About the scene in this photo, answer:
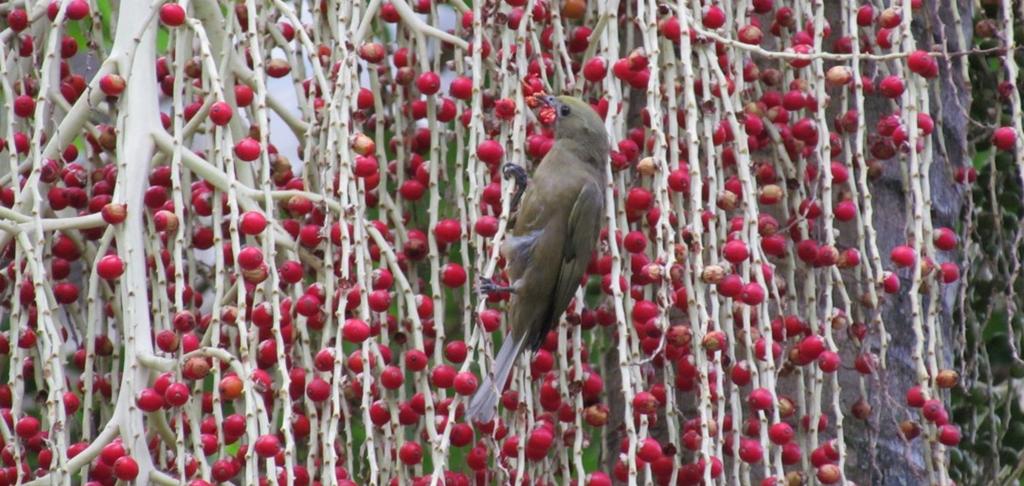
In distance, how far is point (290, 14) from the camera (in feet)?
7.41

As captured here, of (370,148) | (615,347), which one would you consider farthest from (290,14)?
(615,347)

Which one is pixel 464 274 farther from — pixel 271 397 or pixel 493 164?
pixel 271 397

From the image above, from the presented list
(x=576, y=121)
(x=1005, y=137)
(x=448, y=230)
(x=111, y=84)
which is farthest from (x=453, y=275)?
(x=1005, y=137)

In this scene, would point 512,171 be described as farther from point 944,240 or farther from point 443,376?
point 944,240

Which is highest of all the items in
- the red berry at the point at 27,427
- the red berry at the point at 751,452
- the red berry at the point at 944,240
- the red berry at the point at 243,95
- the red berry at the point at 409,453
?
the red berry at the point at 243,95

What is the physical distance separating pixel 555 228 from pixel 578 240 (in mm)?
71

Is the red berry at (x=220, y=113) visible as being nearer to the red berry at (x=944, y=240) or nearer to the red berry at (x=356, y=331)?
the red berry at (x=356, y=331)

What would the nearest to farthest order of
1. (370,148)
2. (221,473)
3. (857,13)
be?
(221,473)
(370,148)
(857,13)

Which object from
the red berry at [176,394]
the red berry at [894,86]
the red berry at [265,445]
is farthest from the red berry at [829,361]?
the red berry at [176,394]

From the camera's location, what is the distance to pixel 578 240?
2.92 metres

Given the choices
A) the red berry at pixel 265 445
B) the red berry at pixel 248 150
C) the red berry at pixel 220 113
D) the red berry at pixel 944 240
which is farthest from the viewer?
the red berry at pixel 944 240

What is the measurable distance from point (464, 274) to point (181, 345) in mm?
460

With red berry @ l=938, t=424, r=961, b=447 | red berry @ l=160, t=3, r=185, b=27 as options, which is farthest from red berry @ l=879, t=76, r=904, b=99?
red berry @ l=160, t=3, r=185, b=27

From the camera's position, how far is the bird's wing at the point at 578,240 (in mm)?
2678
